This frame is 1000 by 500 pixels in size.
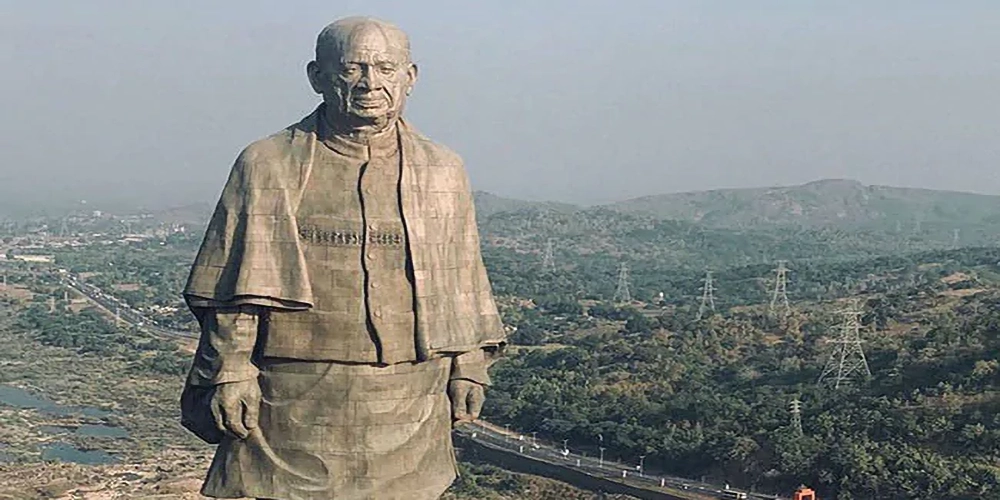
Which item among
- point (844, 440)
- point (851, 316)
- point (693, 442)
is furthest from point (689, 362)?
point (844, 440)

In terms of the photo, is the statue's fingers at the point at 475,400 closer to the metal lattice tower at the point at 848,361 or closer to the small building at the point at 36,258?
the metal lattice tower at the point at 848,361

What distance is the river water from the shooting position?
43.1 metres

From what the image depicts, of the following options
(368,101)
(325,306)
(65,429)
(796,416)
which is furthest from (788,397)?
(368,101)

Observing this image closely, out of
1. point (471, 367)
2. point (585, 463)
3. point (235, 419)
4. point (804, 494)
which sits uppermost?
point (471, 367)

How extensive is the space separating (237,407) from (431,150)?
6.85 ft

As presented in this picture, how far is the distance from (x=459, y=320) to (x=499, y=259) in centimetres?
11772

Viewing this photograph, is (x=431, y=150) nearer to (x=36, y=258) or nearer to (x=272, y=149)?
(x=272, y=149)

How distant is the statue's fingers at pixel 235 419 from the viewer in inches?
297

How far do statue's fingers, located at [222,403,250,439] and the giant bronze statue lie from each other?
1cm

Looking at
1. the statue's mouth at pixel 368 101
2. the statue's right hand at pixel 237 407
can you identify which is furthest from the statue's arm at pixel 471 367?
the statue's mouth at pixel 368 101

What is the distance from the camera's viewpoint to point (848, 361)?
43.0 metres

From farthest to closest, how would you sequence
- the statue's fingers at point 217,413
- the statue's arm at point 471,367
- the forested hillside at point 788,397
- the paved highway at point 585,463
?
1. the paved highway at point 585,463
2. the forested hillside at point 788,397
3. the statue's arm at point 471,367
4. the statue's fingers at point 217,413

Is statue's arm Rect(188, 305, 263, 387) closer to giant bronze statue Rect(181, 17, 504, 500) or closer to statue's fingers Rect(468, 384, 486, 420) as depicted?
giant bronze statue Rect(181, 17, 504, 500)

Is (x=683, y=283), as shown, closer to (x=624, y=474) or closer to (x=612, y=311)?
(x=612, y=311)
